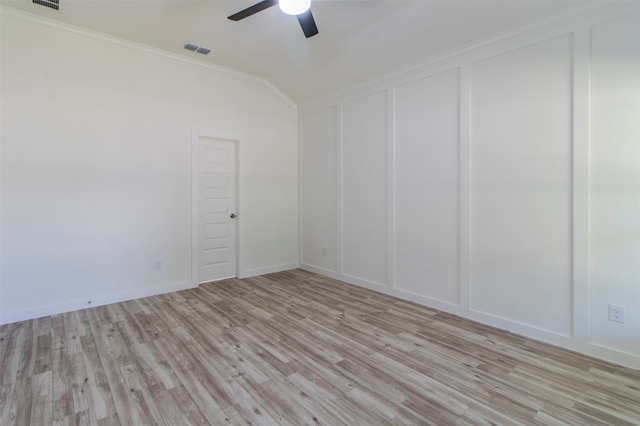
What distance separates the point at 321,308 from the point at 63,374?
2.31 metres

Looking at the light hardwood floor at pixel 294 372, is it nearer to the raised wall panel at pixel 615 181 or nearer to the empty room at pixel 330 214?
the empty room at pixel 330 214

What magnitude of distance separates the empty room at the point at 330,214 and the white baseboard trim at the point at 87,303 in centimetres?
2

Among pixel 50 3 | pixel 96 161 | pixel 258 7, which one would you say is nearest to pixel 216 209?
pixel 96 161

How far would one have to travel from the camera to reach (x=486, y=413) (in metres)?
1.83

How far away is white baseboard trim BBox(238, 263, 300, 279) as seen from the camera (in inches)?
191

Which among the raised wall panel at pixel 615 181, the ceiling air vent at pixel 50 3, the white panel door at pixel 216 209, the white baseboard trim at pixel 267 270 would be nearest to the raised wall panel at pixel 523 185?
the raised wall panel at pixel 615 181

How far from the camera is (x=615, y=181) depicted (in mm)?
2385

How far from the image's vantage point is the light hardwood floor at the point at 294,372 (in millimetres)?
1826

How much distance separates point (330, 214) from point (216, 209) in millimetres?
1772

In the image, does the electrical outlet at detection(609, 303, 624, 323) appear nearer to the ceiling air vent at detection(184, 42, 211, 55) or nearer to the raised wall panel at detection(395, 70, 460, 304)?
the raised wall panel at detection(395, 70, 460, 304)

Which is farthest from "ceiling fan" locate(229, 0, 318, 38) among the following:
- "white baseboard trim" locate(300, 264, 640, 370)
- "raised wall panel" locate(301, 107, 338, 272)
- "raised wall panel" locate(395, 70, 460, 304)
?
"white baseboard trim" locate(300, 264, 640, 370)

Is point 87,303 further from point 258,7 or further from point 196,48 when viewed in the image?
point 258,7

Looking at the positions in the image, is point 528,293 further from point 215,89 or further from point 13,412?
point 215,89

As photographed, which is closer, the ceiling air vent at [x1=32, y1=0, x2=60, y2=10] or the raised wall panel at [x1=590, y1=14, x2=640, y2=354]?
the raised wall panel at [x1=590, y1=14, x2=640, y2=354]
